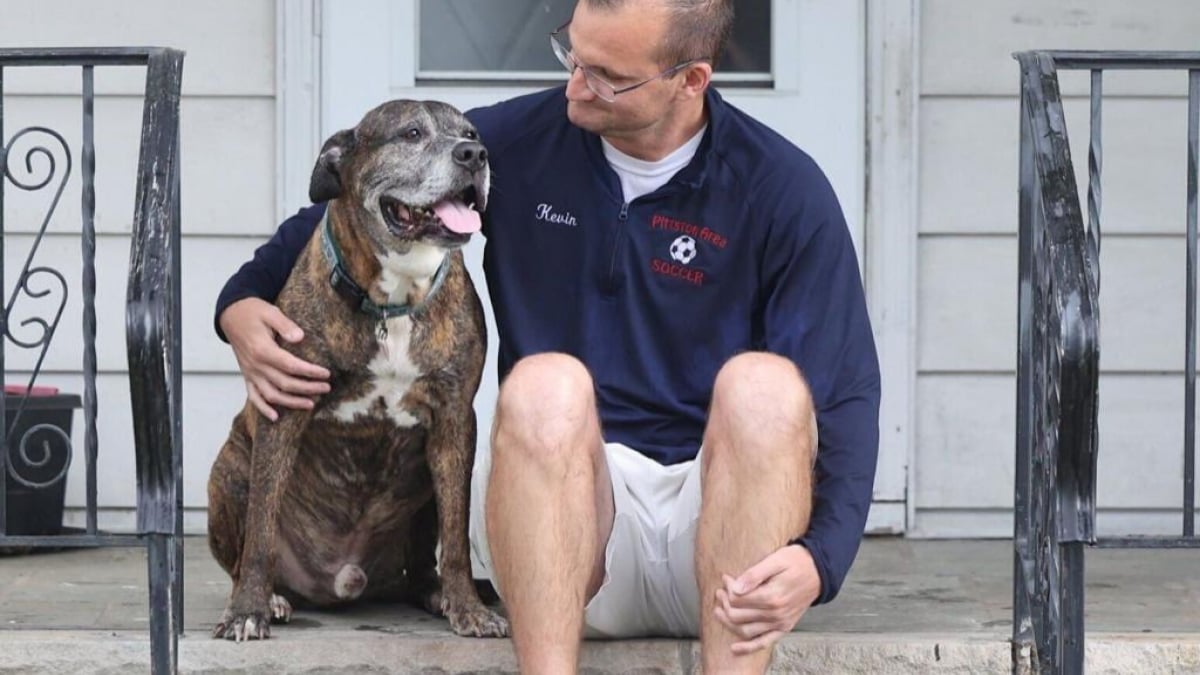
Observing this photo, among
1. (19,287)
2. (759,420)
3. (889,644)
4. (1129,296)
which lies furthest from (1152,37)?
(19,287)

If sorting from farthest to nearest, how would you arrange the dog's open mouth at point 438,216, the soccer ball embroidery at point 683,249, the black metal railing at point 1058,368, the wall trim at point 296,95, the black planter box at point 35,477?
the wall trim at point 296,95, the black planter box at point 35,477, the dog's open mouth at point 438,216, the soccer ball embroidery at point 683,249, the black metal railing at point 1058,368

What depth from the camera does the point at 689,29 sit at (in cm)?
345

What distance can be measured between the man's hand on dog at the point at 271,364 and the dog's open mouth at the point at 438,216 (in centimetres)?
28

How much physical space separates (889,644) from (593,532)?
76 centimetres

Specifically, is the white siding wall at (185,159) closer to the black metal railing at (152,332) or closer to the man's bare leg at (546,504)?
the black metal railing at (152,332)

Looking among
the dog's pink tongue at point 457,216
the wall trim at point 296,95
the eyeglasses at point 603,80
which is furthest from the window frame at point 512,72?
the eyeglasses at point 603,80

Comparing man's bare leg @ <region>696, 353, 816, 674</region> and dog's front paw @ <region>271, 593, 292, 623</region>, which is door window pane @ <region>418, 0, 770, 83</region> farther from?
man's bare leg @ <region>696, 353, 816, 674</region>

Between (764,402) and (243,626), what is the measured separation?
3.89 ft

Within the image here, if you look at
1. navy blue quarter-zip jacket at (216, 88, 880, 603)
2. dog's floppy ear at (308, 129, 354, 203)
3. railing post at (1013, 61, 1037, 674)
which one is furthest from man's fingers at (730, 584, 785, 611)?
dog's floppy ear at (308, 129, 354, 203)

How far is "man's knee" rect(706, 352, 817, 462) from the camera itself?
3143 mm

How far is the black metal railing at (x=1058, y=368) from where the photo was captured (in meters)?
3.38

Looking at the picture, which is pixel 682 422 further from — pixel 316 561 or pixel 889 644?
pixel 316 561

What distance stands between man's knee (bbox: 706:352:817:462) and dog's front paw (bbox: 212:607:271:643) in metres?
1.06

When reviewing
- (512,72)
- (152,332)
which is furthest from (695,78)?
(512,72)
